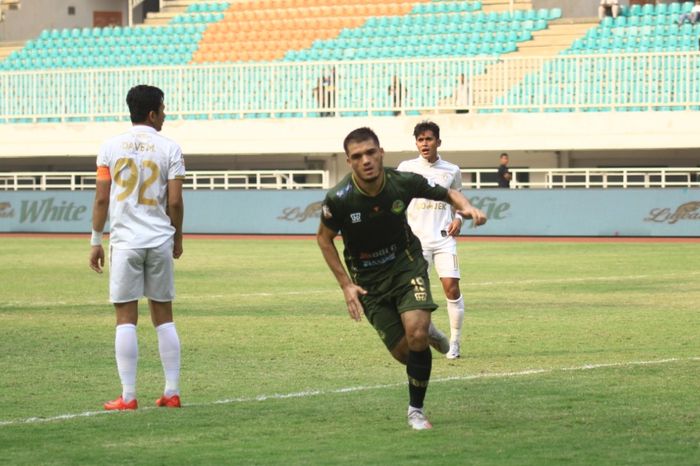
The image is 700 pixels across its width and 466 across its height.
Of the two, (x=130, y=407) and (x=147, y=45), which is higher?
(x=147, y=45)

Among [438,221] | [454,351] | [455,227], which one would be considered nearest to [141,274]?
[455,227]

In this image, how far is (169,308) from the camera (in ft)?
30.6

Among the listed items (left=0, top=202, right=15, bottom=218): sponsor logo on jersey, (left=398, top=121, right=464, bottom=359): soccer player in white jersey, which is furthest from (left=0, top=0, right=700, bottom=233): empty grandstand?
(left=398, top=121, right=464, bottom=359): soccer player in white jersey

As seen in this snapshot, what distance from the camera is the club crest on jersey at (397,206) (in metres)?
8.71

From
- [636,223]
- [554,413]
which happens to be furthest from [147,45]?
[554,413]

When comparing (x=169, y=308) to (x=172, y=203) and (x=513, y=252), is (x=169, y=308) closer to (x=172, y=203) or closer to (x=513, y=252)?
(x=172, y=203)

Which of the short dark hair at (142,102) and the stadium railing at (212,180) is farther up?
the short dark hair at (142,102)

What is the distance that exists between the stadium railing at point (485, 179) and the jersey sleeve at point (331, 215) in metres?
24.7

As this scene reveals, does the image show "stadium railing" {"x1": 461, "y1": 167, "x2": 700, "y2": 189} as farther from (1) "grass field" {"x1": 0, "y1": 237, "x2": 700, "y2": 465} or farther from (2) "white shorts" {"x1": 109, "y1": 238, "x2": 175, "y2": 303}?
(2) "white shorts" {"x1": 109, "y1": 238, "x2": 175, "y2": 303}

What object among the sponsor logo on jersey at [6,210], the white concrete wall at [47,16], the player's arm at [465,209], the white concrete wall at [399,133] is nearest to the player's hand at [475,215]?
the player's arm at [465,209]

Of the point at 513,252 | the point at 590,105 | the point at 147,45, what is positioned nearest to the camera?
the point at 513,252

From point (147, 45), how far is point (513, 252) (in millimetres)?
22823

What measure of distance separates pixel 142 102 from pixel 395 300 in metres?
2.08

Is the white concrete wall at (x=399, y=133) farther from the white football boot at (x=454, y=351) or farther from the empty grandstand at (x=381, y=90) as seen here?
the white football boot at (x=454, y=351)
